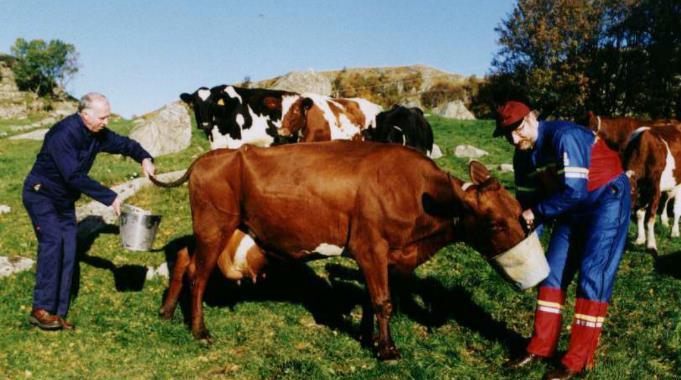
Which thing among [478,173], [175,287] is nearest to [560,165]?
Answer: [478,173]

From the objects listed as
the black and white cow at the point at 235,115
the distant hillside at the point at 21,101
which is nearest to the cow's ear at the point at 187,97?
the black and white cow at the point at 235,115

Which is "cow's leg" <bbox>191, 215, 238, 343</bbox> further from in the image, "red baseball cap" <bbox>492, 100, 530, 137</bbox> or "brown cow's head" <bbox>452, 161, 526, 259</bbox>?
"red baseball cap" <bbox>492, 100, 530, 137</bbox>

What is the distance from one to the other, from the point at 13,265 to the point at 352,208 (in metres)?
5.61

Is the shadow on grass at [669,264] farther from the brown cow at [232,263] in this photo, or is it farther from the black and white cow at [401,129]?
the brown cow at [232,263]

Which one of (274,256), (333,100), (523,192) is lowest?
(274,256)

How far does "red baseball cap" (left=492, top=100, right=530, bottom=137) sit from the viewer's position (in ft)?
17.8

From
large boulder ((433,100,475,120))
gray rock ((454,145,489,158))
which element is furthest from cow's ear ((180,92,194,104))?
large boulder ((433,100,475,120))

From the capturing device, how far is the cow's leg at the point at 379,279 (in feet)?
19.7

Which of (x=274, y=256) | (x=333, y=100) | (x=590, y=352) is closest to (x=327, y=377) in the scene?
(x=274, y=256)

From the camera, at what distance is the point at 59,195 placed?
660 cm

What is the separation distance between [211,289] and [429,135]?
847cm

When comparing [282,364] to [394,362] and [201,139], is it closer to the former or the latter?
[394,362]

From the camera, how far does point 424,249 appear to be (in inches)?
248

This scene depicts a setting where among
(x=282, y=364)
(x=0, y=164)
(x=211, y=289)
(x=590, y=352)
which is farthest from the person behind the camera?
(x=0, y=164)
